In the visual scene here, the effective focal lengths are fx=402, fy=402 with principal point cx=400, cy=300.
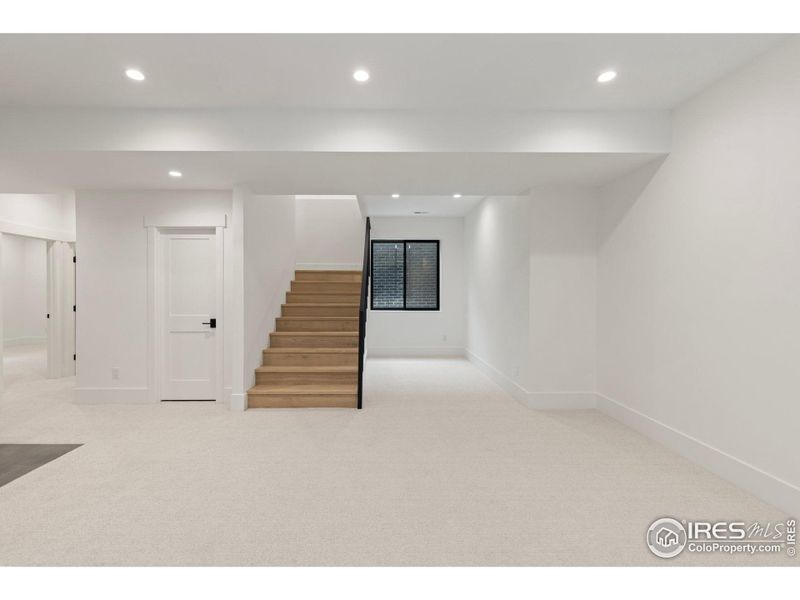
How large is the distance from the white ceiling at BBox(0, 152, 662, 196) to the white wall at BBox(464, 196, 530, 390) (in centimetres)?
75

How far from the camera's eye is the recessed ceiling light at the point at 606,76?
110 inches

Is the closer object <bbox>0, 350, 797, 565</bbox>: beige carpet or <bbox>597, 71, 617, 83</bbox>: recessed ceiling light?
<bbox>0, 350, 797, 565</bbox>: beige carpet

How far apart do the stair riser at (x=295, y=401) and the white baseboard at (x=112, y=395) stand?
1.39 m

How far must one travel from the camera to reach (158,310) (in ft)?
15.8

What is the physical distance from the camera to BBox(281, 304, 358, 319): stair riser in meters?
6.09

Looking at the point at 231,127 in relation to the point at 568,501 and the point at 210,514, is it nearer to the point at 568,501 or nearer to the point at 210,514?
the point at 210,514

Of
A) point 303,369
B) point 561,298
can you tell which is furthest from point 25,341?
point 561,298

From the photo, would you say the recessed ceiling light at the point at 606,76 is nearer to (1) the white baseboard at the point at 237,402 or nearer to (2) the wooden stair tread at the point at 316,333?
(2) the wooden stair tread at the point at 316,333

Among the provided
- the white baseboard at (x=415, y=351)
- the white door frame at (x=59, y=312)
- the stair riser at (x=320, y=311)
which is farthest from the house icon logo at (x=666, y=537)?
the white door frame at (x=59, y=312)

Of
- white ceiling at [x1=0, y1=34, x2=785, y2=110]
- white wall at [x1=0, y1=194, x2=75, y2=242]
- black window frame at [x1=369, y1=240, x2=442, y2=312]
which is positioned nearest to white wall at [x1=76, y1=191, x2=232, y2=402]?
white ceiling at [x1=0, y1=34, x2=785, y2=110]

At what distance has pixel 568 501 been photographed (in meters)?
2.50

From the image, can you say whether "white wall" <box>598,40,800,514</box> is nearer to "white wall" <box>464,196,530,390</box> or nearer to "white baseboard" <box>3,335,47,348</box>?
"white wall" <box>464,196,530,390</box>

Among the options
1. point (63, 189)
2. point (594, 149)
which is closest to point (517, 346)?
point (594, 149)
